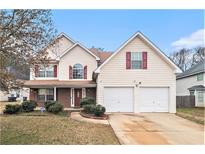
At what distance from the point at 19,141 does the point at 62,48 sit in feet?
61.8

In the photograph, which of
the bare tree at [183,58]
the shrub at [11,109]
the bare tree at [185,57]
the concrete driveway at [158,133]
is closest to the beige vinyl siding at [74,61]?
the shrub at [11,109]

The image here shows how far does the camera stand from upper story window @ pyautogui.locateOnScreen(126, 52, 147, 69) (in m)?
23.6

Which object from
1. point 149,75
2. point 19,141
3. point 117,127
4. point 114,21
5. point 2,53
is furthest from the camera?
point 149,75

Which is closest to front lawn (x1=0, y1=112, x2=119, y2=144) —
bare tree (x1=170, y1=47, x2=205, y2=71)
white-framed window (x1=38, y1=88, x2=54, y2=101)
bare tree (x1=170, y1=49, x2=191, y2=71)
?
white-framed window (x1=38, y1=88, x2=54, y2=101)

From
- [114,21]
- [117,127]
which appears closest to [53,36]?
[117,127]

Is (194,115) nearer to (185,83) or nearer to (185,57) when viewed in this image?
(185,83)

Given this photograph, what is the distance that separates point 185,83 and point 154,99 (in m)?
15.0

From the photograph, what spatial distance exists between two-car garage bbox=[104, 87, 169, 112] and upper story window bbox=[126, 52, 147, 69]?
161cm

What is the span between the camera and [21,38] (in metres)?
11.4

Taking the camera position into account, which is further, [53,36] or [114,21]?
[114,21]

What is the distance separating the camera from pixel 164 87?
2345 cm

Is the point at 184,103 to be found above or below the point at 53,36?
below

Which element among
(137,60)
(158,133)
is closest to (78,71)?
(137,60)
